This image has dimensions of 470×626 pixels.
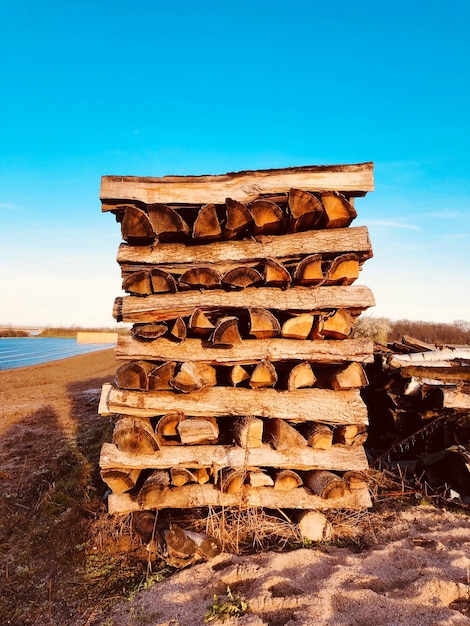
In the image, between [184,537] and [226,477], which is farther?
[226,477]

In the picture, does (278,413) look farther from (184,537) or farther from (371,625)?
(371,625)

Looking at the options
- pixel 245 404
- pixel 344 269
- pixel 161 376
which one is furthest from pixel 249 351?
pixel 344 269

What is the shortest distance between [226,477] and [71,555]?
1.50 meters

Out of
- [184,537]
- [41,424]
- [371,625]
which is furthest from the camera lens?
[41,424]

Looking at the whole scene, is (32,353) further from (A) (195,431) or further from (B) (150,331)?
(A) (195,431)

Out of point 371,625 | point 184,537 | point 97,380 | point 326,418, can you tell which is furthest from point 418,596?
point 97,380

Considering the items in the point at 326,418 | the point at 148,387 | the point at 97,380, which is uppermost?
the point at 148,387

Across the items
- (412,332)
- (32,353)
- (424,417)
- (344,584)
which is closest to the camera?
(344,584)

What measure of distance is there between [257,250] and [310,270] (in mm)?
551

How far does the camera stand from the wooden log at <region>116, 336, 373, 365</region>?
357 cm

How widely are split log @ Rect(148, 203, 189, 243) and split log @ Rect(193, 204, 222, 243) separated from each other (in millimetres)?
146

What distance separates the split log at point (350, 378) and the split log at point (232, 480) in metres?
1.21

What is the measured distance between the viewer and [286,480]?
3561mm

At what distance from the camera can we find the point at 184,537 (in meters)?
3.05
